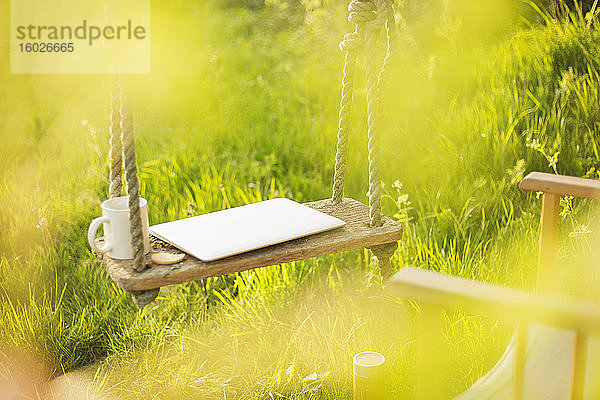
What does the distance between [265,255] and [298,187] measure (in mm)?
2216

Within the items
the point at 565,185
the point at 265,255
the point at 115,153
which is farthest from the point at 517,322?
the point at 115,153

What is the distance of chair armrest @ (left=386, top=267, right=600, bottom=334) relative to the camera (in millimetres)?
1226

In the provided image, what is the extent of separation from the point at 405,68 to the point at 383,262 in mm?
2588

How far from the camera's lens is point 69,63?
4863 millimetres

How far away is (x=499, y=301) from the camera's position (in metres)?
1.29

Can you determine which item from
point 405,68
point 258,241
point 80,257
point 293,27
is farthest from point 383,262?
point 293,27

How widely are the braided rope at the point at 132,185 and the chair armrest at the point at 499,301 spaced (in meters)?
0.69

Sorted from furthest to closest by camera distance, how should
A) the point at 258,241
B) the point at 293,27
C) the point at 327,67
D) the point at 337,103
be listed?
the point at 293,27, the point at 327,67, the point at 337,103, the point at 258,241

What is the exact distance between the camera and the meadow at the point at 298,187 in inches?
116

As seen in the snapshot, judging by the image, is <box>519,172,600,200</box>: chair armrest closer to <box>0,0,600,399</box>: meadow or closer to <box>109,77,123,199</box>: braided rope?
<box>0,0,600,399</box>: meadow

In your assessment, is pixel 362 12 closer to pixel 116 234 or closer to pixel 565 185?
pixel 565 185

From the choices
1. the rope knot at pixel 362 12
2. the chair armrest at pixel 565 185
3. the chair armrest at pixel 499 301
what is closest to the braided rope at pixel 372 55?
the rope knot at pixel 362 12

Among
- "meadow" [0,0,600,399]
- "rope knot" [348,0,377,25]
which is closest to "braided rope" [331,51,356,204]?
"rope knot" [348,0,377,25]

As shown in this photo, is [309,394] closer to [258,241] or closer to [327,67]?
[258,241]
